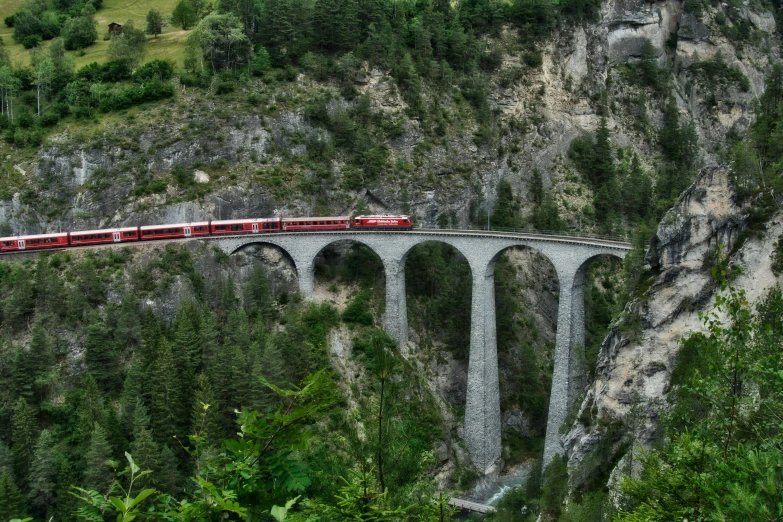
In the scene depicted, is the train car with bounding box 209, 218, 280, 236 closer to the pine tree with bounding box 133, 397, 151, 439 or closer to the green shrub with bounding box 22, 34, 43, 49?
the pine tree with bounding box 133, 397, 151, 439

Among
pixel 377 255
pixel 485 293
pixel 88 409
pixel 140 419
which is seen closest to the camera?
pixel 140 419

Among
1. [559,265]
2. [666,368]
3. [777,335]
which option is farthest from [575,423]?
[777,335]

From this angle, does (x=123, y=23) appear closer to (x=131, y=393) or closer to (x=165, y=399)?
(x=131, y=393)

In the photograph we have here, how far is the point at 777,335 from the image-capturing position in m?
13.0

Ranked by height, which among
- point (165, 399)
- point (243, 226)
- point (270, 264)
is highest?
point (243, 226)

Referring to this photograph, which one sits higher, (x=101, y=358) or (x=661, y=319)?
(x=661, y=319)

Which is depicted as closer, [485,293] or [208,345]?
[208,345]

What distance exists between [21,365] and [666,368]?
135ft

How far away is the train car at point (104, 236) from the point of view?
2213 inches

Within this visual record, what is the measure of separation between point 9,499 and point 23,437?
21.5 ft

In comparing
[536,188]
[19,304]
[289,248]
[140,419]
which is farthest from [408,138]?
[140,419]

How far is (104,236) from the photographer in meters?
56.8

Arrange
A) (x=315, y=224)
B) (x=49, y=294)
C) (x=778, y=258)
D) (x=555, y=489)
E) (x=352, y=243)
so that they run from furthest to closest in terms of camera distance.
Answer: (x=352, y=243) < (x=315, y=224) < (x=49, y=294) < (x=555, y=489) < (x=778, y=258)

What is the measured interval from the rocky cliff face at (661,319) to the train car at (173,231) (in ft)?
118
